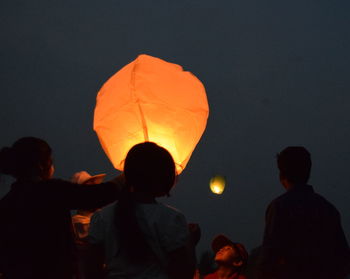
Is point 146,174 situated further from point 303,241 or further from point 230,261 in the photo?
point 230,261

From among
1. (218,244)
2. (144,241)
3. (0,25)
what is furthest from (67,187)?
(0,25)

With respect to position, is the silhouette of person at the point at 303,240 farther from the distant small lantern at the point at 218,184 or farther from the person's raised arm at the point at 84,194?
the distant small lantern at the point at 218,184

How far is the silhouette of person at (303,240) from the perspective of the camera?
234cm

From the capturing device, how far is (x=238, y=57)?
11962 centimetres

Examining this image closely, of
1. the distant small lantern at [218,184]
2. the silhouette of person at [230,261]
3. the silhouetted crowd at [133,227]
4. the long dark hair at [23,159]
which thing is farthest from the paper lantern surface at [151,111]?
the distant small lantern at [218,184]

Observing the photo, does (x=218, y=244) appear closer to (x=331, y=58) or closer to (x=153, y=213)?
(x=153, y=213)

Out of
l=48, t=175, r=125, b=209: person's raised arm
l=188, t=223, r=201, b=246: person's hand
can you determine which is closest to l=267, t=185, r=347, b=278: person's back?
l=188, t=223, r=201, b=246: person's hand

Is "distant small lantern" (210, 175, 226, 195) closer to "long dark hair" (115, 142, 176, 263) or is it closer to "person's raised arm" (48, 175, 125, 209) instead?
"person's raised arm" (48, 175, 125, 209)

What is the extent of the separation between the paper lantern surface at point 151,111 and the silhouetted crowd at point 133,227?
0.27m

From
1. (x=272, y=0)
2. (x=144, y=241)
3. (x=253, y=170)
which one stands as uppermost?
(x=272, y=0)

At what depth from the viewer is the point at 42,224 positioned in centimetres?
198

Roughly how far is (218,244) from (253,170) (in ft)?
388

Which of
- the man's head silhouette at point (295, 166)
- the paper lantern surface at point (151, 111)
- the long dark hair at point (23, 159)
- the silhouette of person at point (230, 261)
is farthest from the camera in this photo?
the silhouette of person at point (230, 261)

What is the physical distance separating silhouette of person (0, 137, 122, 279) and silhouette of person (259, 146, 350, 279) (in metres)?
0.99
